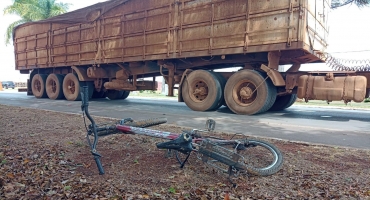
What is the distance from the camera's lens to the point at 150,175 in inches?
116

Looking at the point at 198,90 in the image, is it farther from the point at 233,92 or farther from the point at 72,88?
the point at 72,88

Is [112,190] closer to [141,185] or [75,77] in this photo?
[141,185]

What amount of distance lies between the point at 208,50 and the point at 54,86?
9905 millimetres

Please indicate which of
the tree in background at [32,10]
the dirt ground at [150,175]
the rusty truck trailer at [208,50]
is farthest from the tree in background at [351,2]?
the tree in background at [32,10]

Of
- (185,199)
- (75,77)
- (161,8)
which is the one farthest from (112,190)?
(75,77)

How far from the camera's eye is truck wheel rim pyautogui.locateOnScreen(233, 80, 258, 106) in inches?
335

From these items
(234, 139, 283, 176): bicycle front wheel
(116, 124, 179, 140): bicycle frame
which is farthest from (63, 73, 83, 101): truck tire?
(234, 139, 283, 176): bicycle front wheel

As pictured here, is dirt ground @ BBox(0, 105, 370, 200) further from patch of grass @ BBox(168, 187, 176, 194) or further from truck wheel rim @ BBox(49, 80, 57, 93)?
truck wheel rim @ BBox(49, 80, 57, 93)

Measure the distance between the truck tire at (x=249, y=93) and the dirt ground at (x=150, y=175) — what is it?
4048mm

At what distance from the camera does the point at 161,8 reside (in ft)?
33.3

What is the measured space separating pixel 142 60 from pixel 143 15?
1732 mm

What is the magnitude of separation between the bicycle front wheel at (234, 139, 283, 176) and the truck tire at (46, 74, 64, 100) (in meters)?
13.1

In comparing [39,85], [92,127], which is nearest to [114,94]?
[39,85]

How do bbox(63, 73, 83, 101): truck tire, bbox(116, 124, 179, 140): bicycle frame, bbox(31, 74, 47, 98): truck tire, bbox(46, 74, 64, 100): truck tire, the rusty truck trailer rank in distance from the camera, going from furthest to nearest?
bbox(31, 74, 47, 98): truck tire
bbox(46, 74, 64, 100): truck tire
bbox(63, 73, 83, 101): truck tire
the rusty truck trailer
bbox(116, 124, 179, 140): bicycle frame
